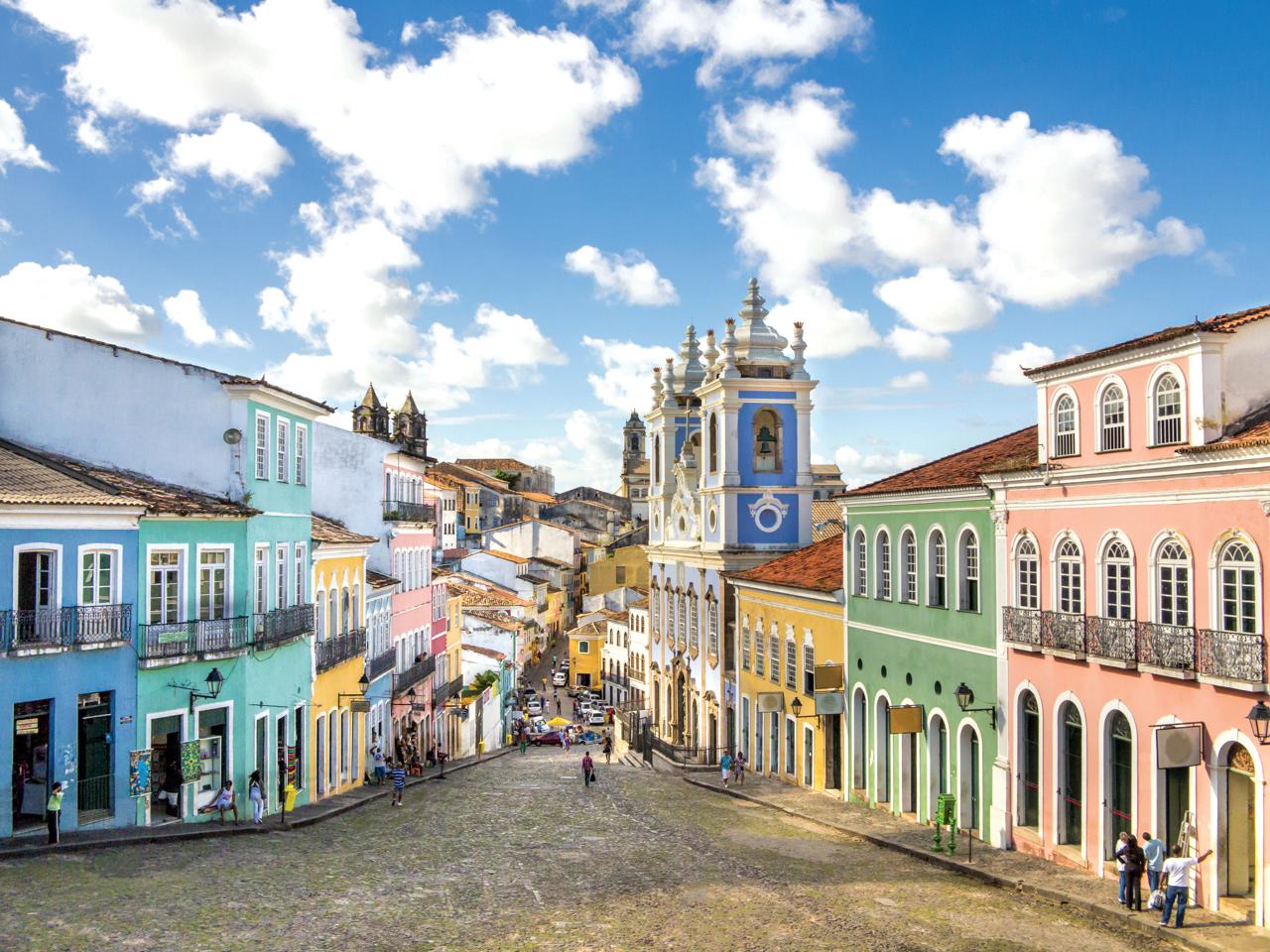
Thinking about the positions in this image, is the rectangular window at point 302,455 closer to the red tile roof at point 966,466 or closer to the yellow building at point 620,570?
the red tile roof at point 966,466

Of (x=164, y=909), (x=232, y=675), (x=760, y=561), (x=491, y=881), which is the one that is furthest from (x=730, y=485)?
(x=164, y=909)

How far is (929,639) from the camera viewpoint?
90.5 ft

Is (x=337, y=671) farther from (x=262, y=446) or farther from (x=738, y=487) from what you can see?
(x=738, y=487)

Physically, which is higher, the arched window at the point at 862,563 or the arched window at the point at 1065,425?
the arched window at the point at 1065,425

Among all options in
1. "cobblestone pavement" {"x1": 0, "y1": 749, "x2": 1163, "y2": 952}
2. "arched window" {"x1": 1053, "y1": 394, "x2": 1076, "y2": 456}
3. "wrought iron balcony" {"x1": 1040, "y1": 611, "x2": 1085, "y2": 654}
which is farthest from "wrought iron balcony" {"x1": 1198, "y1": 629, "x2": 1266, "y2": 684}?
"arched window" {"x1": 1053, "y1": 394, "x2": 1076, "y2": 456}

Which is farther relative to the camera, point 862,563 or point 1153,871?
point 862,563

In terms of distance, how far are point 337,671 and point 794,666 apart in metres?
12.9

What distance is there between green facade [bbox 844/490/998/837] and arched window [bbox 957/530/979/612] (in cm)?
2

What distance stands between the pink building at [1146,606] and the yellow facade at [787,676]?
9.89m

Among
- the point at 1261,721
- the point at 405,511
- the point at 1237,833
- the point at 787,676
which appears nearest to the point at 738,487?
the point at 787,676

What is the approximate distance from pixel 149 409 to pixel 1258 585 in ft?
67.2

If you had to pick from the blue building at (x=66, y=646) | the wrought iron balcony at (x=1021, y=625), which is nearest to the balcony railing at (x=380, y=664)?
the blue building at (x=66, y=646)

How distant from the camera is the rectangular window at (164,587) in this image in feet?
78.9

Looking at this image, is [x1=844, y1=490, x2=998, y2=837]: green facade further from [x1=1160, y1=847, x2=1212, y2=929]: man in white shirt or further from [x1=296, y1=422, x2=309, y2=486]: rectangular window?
[x1=296, y1=422, x2=309, y2=486]: rectangular window
